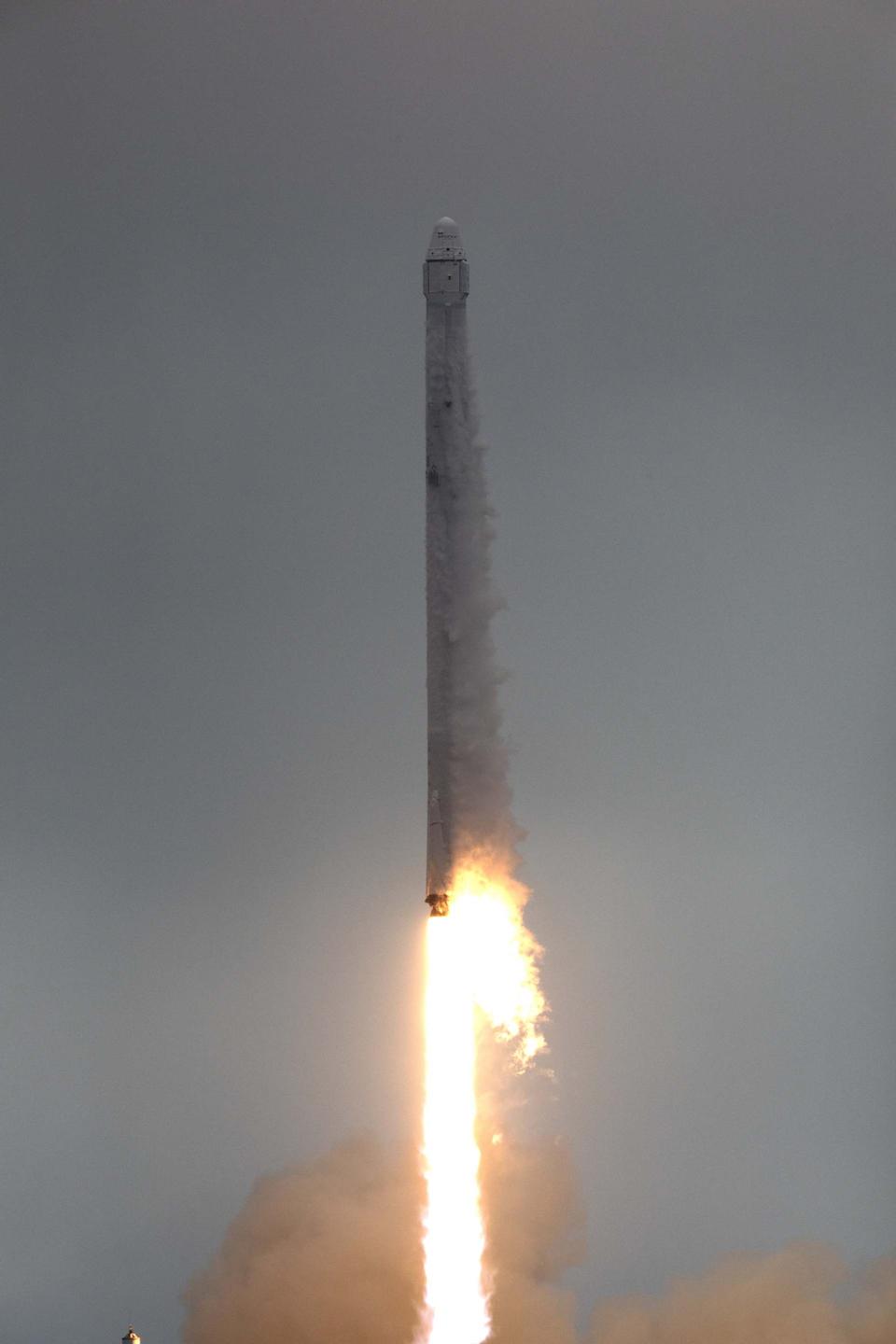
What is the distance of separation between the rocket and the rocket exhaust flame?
0.02m

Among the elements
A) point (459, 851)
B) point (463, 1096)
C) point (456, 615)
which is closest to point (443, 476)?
point (456, 615)

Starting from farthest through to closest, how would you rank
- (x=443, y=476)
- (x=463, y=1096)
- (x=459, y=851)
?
(x=463, y=1096), (x=443, y=476), (x=459, y=851)

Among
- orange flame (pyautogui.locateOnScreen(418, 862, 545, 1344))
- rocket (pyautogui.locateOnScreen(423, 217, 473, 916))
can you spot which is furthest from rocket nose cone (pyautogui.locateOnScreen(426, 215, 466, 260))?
orange flame (pyautogui.locateOnScreen(418, 862, 545, 1344))

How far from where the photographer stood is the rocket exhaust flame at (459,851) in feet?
210

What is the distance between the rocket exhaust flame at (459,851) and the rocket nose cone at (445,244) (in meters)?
0.03

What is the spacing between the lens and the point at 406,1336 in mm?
66938

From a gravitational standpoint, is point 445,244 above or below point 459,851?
above

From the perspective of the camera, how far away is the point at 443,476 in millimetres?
65000

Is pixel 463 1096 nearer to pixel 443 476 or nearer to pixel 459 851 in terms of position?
pixel 459 851

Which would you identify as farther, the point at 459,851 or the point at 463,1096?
the point at 463,1096

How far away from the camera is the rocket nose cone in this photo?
6538cm

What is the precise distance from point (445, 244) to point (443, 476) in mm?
4739

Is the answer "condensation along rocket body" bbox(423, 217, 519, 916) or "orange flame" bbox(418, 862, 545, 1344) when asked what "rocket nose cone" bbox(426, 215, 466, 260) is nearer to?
"condensation along rocket body" bbox(423, 217, 519, 916)

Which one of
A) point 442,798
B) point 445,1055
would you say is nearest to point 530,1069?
point 445,1055
